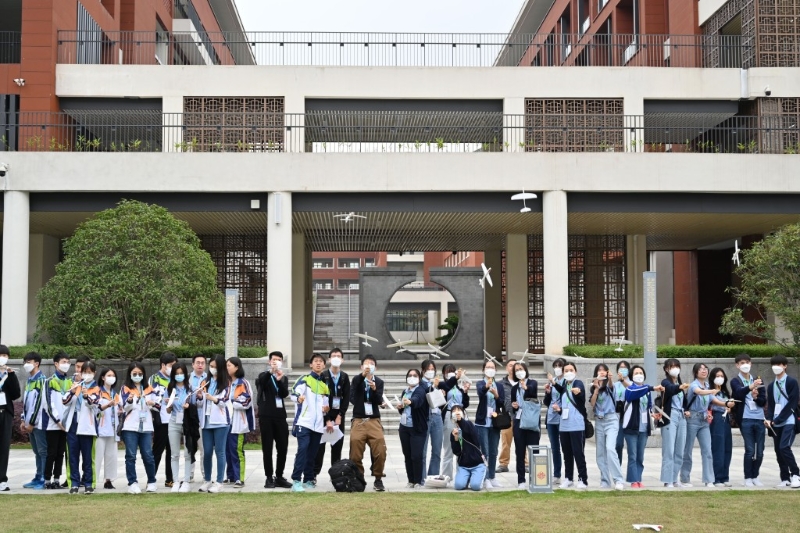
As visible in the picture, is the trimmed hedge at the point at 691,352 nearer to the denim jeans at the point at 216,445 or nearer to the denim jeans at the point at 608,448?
the denim jeans at the point at 608,448

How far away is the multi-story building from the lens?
20.3 m

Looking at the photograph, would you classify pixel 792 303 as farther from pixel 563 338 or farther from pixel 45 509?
pixel 45 509

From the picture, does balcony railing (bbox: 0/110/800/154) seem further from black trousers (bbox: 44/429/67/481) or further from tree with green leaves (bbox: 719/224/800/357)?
black trousers (bbox: 44/429/67/481)

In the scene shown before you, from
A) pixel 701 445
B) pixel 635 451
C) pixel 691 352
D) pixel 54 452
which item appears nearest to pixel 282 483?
pixel 54 452

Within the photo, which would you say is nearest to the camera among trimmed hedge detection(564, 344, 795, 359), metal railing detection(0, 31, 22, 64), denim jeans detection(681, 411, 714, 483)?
denim jeans detection(681, 411, 714, 483)

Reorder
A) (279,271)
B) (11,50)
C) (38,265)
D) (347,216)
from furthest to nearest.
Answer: (11,50)
(38,265)
(347,216)
(279,271)

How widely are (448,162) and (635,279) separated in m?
8.23

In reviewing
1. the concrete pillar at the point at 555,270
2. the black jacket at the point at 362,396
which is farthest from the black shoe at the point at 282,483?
the concrete pillar at the point at 555,270

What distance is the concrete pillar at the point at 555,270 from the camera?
802 inches

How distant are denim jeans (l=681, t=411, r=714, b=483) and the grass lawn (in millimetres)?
698

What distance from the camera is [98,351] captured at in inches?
689

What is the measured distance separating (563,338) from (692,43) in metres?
11.7

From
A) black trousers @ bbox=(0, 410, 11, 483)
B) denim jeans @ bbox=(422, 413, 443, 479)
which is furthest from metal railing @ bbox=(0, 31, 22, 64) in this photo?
denim jeans @ bbox=(422, 413, 443, 479)

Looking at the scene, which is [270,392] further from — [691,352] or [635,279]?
[635,279]
